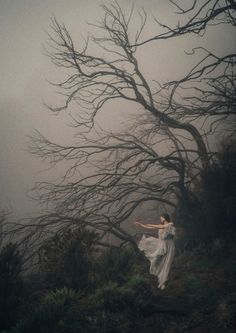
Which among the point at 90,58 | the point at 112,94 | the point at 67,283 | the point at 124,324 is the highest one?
the point at 90,58

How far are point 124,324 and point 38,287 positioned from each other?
5567 mm

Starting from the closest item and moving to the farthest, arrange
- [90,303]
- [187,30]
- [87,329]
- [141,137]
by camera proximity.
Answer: [187,30]
[87,329]
[90,303]
[141,137]

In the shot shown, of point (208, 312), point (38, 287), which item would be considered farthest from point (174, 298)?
point (38, 287)

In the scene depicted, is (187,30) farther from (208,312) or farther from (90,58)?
(90,58)

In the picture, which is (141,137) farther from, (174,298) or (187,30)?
(187,30)

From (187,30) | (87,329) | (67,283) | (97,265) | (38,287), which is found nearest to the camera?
(187,30)

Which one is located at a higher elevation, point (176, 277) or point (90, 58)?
point (90, 58)

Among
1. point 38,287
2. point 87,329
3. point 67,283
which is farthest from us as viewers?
point 38,287

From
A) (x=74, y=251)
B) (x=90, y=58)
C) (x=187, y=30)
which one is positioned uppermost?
(x=90, y=58)

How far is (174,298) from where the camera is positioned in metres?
8.70

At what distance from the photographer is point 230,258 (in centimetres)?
1089

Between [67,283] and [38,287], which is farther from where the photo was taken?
[38,287]

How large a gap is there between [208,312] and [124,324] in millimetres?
1904

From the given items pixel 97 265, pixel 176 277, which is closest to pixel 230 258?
pixel 176 277
